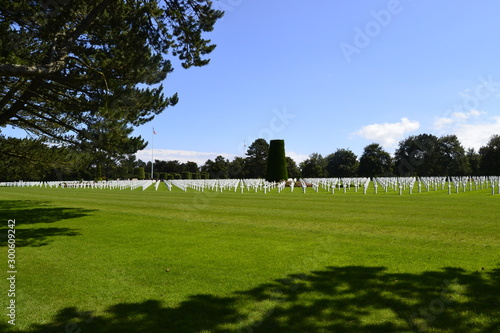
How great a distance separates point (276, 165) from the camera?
4259cm

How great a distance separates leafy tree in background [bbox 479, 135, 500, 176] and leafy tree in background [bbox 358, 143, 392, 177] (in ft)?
57.3

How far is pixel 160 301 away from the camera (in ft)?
15.0

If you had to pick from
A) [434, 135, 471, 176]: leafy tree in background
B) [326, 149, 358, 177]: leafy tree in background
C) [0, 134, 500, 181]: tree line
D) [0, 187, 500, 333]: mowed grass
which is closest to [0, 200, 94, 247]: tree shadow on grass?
[0, 187, 500, 333]: mowed grass

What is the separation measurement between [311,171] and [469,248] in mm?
74338

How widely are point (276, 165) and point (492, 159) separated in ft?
160

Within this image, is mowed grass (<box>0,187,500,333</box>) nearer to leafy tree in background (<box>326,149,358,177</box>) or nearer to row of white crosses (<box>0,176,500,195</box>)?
row of white crosses (<box>0,176,500,195</box>)

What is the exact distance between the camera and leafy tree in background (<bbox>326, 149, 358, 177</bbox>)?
8100 centimetres

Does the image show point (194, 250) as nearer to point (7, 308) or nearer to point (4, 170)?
point (7, 308)

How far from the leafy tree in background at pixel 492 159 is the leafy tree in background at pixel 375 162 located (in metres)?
17.5

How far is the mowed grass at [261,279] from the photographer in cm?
394

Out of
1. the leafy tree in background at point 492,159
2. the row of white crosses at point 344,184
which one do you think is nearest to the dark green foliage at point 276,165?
the row of white crosses at point 344,184

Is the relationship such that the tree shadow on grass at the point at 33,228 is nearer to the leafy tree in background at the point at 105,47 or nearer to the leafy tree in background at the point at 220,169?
the leafy tree in background at the point at 105,47

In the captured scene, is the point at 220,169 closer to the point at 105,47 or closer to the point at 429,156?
the point at 429,156

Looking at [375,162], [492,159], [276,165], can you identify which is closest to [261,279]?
[276,165]
